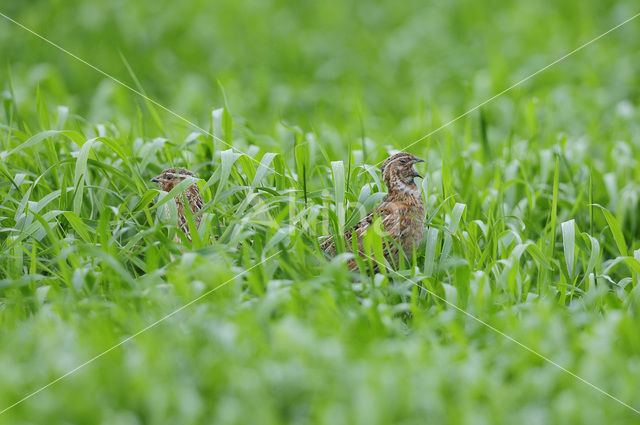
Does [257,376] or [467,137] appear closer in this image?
[257,376]

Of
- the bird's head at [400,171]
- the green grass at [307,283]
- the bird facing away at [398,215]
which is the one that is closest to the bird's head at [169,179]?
the green grass at [307,283]

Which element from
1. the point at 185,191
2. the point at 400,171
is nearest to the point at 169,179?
the point at 185,191

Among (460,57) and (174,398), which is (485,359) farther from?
(460,57)

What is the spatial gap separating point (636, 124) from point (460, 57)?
8.14ft

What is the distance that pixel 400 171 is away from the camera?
369 cm

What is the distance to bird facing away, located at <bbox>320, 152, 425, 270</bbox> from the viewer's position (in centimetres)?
363

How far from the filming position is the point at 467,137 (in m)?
5.47

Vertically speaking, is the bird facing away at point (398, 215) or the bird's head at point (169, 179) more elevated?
the bird's head at point (169, 179)

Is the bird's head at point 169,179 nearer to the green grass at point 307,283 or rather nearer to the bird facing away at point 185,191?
the bird facing away at point 185,191

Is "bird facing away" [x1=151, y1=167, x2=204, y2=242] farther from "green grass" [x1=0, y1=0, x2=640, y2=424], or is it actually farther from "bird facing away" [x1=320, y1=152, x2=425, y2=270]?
"bird facing away" [x1=320, y1=152, x2=425, y2=270]

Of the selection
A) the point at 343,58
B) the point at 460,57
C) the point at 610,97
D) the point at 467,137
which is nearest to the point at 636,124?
the point at 610,97

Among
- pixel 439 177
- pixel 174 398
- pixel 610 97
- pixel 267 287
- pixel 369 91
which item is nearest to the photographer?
pixel 174 398

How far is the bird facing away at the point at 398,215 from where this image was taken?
3635mm

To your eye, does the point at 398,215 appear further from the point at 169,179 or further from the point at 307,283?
the point at 169,179
